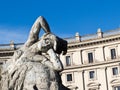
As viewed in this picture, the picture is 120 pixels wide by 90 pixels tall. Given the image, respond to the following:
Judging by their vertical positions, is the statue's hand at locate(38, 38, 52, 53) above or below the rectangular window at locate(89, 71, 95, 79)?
below

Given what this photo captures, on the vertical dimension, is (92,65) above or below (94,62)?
below

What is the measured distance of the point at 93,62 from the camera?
194ft

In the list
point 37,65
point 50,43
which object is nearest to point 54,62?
point 37,65

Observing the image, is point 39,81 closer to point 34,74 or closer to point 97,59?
point 34,74

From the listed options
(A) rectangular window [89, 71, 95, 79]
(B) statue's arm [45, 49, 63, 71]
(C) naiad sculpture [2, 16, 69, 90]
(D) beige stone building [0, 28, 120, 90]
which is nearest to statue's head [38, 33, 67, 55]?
(C) naiad sculpture [2, 16, 69, 90]

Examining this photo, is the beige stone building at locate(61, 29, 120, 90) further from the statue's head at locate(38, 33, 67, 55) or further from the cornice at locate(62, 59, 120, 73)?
the statue's head at locate(38, 33, 67, 55)

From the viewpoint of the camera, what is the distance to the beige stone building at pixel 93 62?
188 feet

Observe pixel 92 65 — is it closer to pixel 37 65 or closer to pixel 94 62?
pixel 94 62

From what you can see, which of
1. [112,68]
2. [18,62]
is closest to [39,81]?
[18,62]

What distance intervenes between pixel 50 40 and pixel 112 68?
50.9 meters

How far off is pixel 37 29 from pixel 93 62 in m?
51.8

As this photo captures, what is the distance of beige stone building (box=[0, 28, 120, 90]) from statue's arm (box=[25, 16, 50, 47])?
49126mm

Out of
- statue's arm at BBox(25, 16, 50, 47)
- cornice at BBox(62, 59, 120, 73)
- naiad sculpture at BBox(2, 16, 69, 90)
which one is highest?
cornice at BBox(62, 59, 120, 73)

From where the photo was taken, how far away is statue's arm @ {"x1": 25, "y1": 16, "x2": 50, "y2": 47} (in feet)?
25.2
